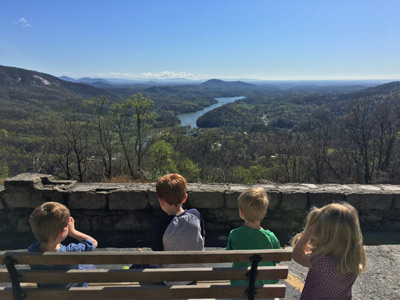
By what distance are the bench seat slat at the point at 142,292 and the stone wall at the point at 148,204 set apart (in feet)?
6.46

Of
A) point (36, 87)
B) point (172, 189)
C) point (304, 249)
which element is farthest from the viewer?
point (36, 87)

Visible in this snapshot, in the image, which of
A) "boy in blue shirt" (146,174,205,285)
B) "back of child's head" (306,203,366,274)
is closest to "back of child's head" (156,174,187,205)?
"boy in blue shirt" (146,174,205,285)

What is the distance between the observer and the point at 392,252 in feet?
10.8

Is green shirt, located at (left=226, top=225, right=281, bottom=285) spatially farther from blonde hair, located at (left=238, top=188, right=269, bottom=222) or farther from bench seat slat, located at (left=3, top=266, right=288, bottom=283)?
bench seat slat, located at (left=3, top=266, right=288, bottom=283)

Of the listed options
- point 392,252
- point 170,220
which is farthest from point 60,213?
point 392,252

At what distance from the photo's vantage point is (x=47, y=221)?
67.8 inches

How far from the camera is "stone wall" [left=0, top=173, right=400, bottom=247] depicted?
3621mm

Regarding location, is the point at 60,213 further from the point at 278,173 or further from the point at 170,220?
the point at 278,173

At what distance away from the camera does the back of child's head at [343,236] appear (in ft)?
5.38

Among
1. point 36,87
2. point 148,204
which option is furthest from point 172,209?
point 36,87

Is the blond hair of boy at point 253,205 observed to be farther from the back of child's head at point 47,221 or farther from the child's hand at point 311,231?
the back of child's head at point 47,221

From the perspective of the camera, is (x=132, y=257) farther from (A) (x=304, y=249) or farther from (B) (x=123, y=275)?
(A) (x=304, y=249)

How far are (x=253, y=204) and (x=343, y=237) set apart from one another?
0.60 meters

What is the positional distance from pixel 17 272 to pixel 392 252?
3940mm
